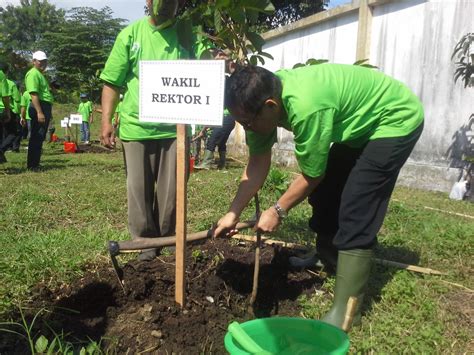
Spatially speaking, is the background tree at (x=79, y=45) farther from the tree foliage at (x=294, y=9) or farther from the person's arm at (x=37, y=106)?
the person's arm at (x=37, y=106)

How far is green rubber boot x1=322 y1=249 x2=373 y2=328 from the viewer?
2561 mm

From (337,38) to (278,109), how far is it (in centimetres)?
697

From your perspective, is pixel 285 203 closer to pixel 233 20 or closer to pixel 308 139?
pixel 308 139

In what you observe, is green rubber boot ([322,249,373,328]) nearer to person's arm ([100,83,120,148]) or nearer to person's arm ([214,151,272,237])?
person's arm ([214,151,272,237])

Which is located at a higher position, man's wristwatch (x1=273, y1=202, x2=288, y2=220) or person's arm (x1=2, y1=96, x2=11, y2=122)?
person's arm (x1=2, y1=96, x2=11, y2=122)

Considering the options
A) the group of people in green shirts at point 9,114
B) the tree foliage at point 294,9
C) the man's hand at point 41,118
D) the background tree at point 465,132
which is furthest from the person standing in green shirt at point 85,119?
the background tree at point 465,132

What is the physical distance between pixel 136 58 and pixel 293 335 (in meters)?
2.15

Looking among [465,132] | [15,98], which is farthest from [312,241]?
[15,98]

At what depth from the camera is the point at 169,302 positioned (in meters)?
2.67

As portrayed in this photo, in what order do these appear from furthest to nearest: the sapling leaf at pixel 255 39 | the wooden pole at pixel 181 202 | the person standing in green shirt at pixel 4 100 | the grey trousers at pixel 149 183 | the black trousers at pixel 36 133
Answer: the person standing in green shirt at pixel 4 100 → the black trousers at pixel 36 133 → the grey trousers at pixel 149 183 → the sapling leaf at pixel 255 39 → the wooden pole at pixel 181 202

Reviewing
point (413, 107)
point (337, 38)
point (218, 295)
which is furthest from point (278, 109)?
point (337, 38)

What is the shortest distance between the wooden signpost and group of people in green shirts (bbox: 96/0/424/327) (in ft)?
0.29

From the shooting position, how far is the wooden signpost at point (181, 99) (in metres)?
2.25

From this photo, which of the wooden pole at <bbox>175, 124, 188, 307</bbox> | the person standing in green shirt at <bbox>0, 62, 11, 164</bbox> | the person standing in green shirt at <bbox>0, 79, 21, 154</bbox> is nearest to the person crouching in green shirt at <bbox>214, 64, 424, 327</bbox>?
the wooden pole at <bbox>175, 124, 188, 307</bbox>
